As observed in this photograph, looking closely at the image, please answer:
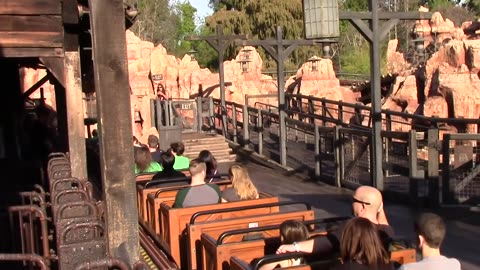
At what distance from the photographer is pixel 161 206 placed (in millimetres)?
6016

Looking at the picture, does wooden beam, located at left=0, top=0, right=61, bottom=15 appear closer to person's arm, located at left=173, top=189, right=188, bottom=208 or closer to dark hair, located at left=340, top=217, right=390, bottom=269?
person's arm, located at left=173, top=189, right=188, bottom=208

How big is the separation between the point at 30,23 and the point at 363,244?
5.72 m

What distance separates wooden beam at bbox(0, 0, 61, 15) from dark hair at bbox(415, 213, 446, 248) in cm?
569

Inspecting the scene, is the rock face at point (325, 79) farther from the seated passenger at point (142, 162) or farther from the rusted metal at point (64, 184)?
the rusted metal at point (64, 184)

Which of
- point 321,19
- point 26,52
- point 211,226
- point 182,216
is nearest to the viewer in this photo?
point 211,226

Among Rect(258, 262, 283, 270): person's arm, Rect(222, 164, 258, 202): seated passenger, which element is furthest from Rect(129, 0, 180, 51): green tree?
Rect(258, 262, 283, 270): person's arm

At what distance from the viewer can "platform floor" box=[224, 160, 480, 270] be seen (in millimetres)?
7320

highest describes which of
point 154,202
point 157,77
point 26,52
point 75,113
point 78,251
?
point 26,52

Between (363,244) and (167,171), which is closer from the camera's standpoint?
(363,244)

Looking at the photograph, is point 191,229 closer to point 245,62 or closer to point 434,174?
point 434,174

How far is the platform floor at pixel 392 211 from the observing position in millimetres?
7320

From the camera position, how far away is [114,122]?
4.83m

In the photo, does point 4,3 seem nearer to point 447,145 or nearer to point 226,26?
point 447,145

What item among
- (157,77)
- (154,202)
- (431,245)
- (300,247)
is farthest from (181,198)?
(157,77)
